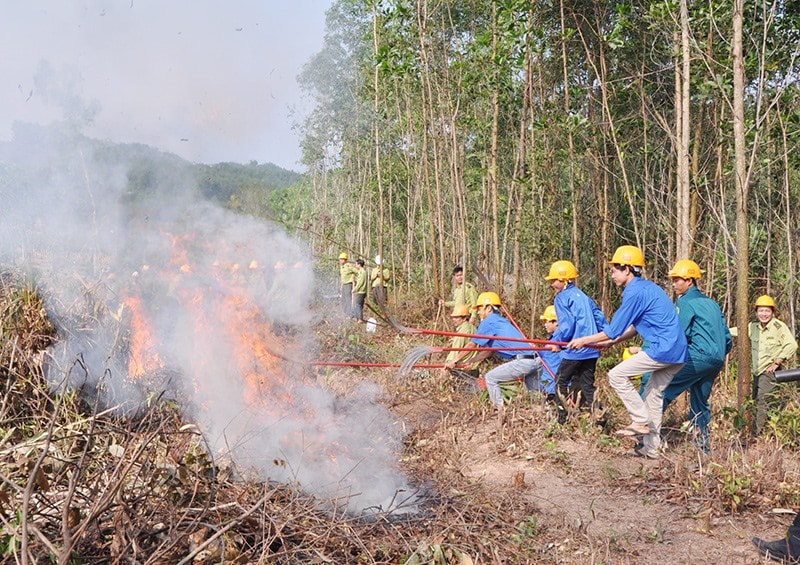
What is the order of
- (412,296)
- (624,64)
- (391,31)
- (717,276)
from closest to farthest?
(717,276) → (624,64) → (391,31) → (412,296)

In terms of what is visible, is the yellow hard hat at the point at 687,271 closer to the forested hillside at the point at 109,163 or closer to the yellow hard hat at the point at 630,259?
the yellow hard hat at the point at 630,259

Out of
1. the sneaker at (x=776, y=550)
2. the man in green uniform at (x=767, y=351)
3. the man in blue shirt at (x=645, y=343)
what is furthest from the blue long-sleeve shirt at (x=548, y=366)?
the sneaker at (x=776, y=550)

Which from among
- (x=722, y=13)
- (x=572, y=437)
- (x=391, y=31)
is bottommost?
(x=572, y=437)

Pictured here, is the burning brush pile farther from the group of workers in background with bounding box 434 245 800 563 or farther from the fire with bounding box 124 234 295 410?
the group of workers in background with bounding box 434 245 800 563

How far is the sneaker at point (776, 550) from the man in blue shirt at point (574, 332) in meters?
2.83

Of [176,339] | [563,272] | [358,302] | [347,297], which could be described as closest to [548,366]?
[563,272]

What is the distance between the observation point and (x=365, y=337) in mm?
12984

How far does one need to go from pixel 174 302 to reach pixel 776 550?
5.52m

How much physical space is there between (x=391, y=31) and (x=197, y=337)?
11074 mm

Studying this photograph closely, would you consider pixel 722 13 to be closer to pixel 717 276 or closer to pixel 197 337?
pixel 717 276

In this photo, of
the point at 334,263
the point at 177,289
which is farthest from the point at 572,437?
the point at 334,263

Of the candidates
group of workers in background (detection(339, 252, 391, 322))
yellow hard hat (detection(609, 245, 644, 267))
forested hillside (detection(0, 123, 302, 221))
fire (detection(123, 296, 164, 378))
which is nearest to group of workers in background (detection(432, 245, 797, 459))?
yellow hard hat (detection(609, 245, 644, 267))

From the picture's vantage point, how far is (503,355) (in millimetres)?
8711

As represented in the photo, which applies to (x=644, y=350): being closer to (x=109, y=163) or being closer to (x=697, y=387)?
(x=697, y=387)
